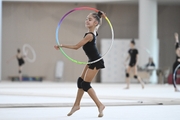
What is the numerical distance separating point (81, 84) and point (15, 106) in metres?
1.86

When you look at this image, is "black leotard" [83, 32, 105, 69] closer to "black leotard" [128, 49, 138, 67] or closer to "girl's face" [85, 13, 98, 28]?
"girl's face" [85, 13, 98, 28]

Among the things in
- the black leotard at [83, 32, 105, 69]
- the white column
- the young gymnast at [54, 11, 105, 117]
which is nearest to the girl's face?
the young gymnast at [54, 11, 105, 117]

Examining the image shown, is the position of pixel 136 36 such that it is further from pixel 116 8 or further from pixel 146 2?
pixel 146 2

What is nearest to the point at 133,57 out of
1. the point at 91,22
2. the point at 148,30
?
the point at 148,30

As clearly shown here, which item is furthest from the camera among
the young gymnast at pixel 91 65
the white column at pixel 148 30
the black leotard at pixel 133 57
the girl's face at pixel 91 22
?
the white column at pixel 148 30

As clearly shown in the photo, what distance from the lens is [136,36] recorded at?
29328 millimetres

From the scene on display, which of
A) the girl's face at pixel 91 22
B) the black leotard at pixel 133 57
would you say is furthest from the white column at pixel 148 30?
the girl's face at pixel 91 22

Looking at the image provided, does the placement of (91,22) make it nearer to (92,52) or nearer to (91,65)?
(92,52)

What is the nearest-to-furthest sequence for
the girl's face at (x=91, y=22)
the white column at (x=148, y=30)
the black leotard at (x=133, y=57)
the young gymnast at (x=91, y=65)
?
the young gymnast at (x=91, y=65) → the girl's face at (x=91, y=22) → the black leotard at (x=133, y=57) → the white column at (x=148, y=30)

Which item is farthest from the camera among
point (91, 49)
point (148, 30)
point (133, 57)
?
point (148, 30)

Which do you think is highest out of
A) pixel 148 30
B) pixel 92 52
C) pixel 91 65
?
pixel 148 30

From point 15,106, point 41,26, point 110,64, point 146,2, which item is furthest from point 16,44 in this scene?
point 15,106

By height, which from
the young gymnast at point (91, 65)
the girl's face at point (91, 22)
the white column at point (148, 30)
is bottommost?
the young gymnast at point (91, 65)

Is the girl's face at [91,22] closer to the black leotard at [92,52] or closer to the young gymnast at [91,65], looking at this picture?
the young gymnast at [91,65]
